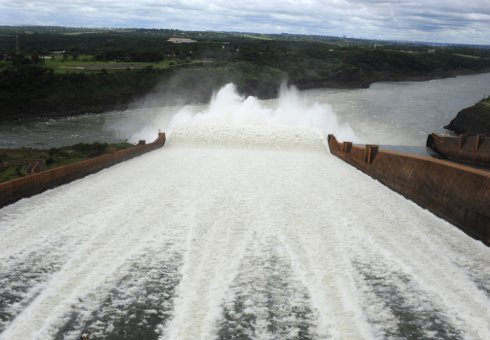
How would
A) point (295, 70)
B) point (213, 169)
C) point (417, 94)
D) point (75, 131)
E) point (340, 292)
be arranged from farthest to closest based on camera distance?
1. point (295, 70)
2. point (417, 94)
3. point (75, 131)
4. point (213, 169)
5. point (340, 292)

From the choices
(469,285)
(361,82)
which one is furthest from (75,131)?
(361,82)

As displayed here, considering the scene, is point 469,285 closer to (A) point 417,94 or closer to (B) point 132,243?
(B) point 132,243

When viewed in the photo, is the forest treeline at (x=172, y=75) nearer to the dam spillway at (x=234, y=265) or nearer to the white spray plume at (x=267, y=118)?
the white spray plume at (x=267, y=118)

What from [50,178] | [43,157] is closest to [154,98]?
[43,157]

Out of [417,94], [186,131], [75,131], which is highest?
[417,94]

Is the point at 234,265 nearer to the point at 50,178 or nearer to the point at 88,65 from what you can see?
the point at 50,178

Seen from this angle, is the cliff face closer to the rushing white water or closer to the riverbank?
the rushing white water

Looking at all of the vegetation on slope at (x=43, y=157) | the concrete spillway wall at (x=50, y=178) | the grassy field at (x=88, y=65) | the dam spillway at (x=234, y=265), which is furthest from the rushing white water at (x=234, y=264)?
the grassy field at (x=88, y=65)
